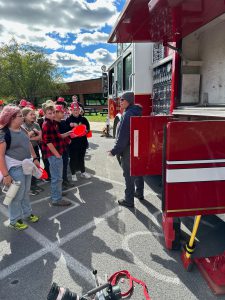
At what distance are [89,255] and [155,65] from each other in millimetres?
3777

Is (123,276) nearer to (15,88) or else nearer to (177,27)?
(177,27)

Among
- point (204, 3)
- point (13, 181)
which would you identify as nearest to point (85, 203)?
point (13, 181)

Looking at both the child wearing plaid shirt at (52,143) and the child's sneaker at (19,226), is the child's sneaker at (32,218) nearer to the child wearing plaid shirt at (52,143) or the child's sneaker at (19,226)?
the child's sneaker at (19,226)

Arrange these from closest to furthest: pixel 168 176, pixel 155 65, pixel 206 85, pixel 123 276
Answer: pixel 168 176
pixel 123 276
pixel 206 85
pixel 155 65

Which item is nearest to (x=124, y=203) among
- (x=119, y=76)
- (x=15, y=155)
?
(x=15, y=155)

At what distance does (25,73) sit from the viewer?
37.1m

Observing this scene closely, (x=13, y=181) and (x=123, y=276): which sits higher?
(x=13, y=181)

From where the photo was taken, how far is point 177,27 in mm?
3576

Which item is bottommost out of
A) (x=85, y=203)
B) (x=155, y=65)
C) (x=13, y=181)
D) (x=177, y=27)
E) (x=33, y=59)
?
(x=85, y=203)

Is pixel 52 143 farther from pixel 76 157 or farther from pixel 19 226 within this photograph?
pixel 76 157

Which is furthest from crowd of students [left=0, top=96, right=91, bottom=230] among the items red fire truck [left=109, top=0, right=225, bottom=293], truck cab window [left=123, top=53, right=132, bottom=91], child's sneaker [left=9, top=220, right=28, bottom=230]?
truck cab window [left=123, top=53, right=132, bottom=91]

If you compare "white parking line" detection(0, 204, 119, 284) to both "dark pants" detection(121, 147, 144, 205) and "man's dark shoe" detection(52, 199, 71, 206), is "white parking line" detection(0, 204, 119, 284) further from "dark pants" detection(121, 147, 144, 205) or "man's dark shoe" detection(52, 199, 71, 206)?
"man's dark shoe" detection(52, 199, 71, 206)

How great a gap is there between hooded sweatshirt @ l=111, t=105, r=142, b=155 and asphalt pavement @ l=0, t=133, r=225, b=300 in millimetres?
1017

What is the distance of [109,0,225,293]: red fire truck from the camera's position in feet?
7.04
